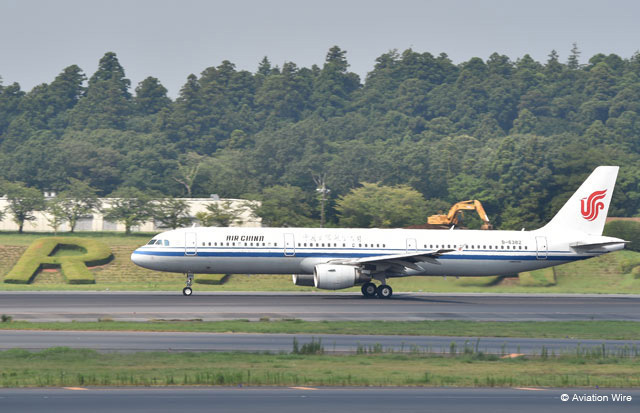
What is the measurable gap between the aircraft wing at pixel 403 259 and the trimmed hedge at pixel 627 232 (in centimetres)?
2958

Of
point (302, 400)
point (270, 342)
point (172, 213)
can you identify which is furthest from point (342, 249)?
point (172, 213)

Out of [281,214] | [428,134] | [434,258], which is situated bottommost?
[434,258]

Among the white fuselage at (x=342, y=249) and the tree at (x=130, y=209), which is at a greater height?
the tree at (x=130, y=209)

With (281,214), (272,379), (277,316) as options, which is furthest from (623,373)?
(281,214)

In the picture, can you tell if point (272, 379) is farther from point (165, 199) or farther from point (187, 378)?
point (165, 199)

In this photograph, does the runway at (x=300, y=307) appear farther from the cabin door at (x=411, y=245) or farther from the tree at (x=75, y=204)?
the tree at (x=75, y=204)

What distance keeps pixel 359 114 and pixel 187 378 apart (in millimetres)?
175102

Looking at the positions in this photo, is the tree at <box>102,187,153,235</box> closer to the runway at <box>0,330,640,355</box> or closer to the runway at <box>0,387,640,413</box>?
the runway at <box>0,330,640,355</box>

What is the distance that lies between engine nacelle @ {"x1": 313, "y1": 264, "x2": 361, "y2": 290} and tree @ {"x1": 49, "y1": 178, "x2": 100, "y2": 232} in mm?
54332

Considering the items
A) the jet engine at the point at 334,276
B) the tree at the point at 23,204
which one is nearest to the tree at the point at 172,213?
the tree at the point at 23,204

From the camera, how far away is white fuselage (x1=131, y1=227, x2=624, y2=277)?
170ft

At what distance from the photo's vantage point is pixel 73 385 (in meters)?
21.5

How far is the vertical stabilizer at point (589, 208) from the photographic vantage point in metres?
57.4

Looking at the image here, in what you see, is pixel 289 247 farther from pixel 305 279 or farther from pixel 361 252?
pixel 361 252
